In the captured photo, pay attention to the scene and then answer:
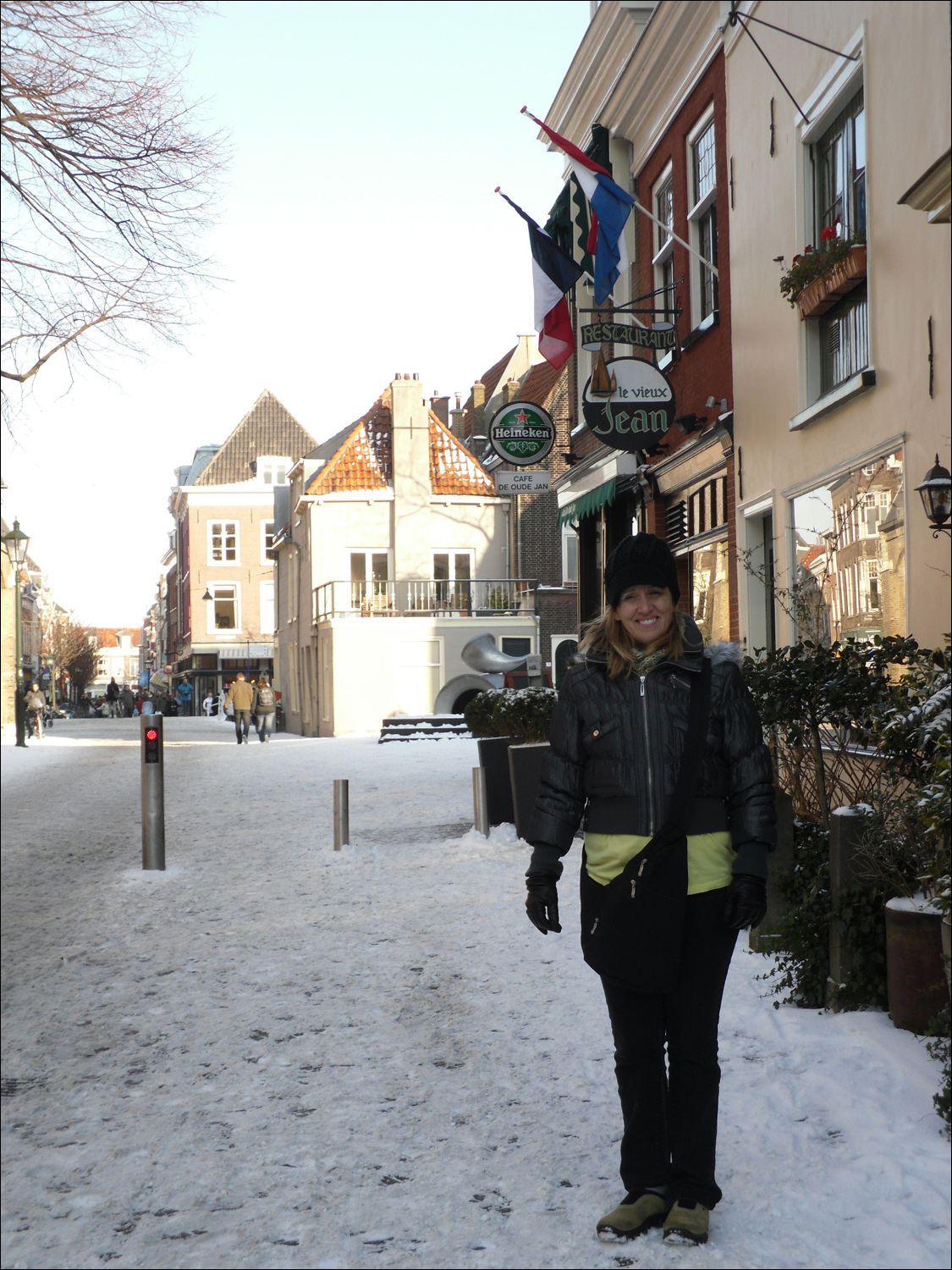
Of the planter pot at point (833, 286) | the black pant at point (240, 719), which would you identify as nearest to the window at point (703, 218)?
the planter pot at point (833, 286)

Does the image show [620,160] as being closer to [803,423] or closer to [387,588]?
[803,423]

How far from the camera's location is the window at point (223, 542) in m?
59.2

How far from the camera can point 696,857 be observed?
3445 mm

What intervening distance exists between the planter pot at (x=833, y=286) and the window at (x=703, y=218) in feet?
9.09

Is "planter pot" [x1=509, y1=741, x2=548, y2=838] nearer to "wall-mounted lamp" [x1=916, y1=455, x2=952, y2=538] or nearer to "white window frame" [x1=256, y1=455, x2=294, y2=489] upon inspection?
"wall-mounted lamp" [x1=916, y1=455, x2=952, y2=538]

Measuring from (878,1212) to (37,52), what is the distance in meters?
10.2

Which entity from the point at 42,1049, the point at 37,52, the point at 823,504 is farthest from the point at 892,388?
the point at 37,52

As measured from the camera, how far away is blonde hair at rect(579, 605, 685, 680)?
3.54 m

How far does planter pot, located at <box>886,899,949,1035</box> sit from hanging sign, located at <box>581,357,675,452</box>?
7773mm

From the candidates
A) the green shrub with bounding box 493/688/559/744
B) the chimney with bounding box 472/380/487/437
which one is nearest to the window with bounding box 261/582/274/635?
the chimney with bounding box 472/380/487/437

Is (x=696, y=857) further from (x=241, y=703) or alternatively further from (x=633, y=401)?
(x=241, y=703)

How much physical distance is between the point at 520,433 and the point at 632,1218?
501 inches

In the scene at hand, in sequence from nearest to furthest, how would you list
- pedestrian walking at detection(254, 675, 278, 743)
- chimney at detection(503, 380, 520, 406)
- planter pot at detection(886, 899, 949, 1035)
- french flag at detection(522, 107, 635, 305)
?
planter pot at detection(886, 899, 949, 1035), french flag at detection(522, 107, 635, 305), pedestrian walking at detection(254, 675, 278, 743), chimney at detection(503, 380, 520, 406)

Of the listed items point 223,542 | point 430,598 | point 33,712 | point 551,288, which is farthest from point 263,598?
point 551,288
